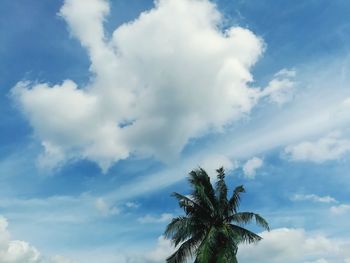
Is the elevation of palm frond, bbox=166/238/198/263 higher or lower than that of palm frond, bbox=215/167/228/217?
lower

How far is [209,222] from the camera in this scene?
4269cm

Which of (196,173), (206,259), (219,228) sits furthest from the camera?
(196,173)

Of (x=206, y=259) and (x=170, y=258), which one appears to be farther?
(x=170, y=258)

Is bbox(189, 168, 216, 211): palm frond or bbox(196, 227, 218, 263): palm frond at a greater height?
bbox(189, 168, 216, 211): palm frond

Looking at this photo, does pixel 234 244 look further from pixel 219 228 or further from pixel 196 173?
pixel 196 173

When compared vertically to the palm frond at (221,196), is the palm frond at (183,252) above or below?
below

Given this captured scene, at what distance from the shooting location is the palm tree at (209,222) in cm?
4088

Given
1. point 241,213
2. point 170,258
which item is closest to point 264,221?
point 241,213

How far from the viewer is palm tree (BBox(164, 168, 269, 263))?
40.9 metres

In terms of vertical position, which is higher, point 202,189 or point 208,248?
point 202,189

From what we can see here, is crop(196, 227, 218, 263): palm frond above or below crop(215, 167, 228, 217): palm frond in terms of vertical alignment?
below

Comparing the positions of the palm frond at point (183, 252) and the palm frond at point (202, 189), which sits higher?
the palm frond at point (202, 189)

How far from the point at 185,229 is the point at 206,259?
152 inches

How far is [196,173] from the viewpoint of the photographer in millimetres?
44844
